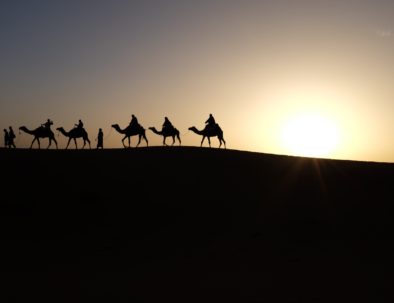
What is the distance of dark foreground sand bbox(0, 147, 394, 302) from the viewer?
1140cm

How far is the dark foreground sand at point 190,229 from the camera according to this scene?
37.4 feet

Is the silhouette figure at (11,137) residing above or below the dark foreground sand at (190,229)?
above

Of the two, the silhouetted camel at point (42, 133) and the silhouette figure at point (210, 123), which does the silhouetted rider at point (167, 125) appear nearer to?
the silhouette figure at point (210, 123)

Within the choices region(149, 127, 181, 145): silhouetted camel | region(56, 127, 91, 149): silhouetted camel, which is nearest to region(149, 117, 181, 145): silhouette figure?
region(149, 127, 181, 145): silhouetted camel

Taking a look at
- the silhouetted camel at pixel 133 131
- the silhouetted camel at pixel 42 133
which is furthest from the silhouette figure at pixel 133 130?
the silhouetted camel at pixel 42 133

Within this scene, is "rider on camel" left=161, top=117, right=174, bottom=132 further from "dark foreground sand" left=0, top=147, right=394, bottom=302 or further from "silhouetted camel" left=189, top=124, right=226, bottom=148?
"dark foreground sand" left=0, top=147, right=394, bottom=302

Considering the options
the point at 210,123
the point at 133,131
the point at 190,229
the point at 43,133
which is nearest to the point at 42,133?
the point at 43,133

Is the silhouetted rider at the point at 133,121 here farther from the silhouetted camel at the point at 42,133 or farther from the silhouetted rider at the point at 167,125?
the silhouetted camel at the point at 42,133

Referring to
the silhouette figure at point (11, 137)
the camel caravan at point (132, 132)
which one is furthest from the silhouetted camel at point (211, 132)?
the silhouette figure at point (11, 137)

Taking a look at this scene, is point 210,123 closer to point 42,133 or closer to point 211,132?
point 211,132

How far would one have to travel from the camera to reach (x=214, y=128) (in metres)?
29.2

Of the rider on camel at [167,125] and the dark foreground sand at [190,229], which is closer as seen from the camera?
the dark foreground sand at [190,229]

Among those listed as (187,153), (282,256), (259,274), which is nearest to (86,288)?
(259,274)

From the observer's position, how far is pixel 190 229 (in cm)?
1591
